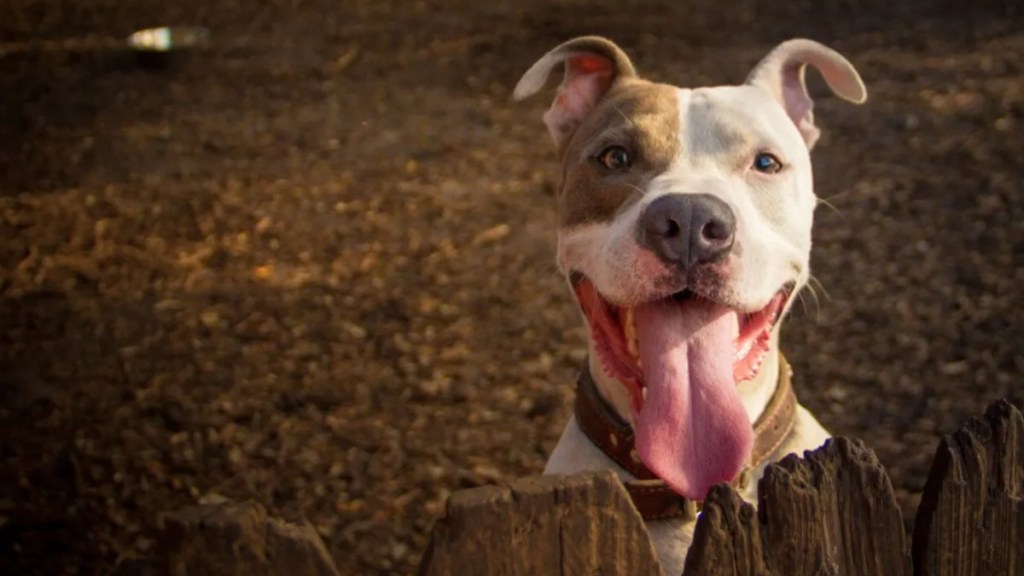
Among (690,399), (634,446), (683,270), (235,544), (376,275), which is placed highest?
(235,544)

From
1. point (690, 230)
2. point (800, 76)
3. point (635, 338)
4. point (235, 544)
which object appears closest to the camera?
point (235, 544)

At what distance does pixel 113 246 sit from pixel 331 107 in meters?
3.39

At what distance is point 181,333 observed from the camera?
6.34 metres

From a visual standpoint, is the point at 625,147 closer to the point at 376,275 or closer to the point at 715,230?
the point at 715,230

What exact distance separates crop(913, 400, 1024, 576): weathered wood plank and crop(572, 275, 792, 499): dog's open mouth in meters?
0.90

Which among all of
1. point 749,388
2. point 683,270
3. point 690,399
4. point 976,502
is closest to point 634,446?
point 690,399

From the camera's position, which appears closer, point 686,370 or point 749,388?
point 686,370

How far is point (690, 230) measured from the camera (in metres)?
2.75

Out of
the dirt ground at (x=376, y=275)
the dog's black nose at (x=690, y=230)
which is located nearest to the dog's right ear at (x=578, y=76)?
the dog's black nose at (x=690, y=230)

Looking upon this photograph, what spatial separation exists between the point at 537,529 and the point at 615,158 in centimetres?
184

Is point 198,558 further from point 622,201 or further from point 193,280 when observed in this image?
point 193,280

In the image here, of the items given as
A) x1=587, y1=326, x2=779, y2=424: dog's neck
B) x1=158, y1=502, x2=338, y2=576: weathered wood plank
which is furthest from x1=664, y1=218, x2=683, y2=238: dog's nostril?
x1=158, y1=502, x2=338, y2=576: weathered wood plank

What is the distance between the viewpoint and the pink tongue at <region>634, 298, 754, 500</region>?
275 cm

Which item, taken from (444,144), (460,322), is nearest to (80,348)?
(460,322)
